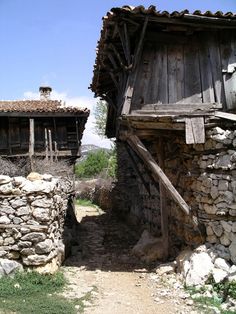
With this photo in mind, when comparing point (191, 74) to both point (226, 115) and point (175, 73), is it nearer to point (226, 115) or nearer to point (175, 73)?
point (175, 73)

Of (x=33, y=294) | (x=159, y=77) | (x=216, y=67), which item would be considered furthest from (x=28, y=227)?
(x=216, y=67)

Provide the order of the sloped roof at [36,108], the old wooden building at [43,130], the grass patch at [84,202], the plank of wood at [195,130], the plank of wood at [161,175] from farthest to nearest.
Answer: the grass patch at [84,202] < the old wooden building at [43,130] < the sloped roof at [36,108] < the plank of wood at [161,175] < the plank of wood at [195,130]

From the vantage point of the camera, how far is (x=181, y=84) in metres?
7.34

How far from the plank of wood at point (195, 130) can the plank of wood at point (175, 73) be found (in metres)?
0.59

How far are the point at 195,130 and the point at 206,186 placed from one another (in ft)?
3.60

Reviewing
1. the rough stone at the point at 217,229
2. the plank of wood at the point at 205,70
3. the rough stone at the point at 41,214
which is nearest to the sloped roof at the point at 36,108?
the plank of wood at the point at 205,70

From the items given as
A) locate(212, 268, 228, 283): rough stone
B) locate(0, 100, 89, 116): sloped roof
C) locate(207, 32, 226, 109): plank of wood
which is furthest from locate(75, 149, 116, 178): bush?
locate(212, 268, 228, 283): rough stone

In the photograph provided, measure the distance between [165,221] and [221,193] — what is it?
2.01 m

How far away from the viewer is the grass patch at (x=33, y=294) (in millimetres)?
5176

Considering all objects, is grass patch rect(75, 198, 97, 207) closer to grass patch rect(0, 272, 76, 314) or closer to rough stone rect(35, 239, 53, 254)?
rough stone rect(35, 239, 53, 254)

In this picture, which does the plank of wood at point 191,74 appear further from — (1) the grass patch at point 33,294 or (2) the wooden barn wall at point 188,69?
(1) the grass patch at point 33,294

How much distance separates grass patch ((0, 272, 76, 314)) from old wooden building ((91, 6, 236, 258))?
2.78 meters

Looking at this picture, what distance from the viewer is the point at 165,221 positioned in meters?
8.32

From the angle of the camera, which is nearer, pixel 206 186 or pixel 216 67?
pixel 206 186
